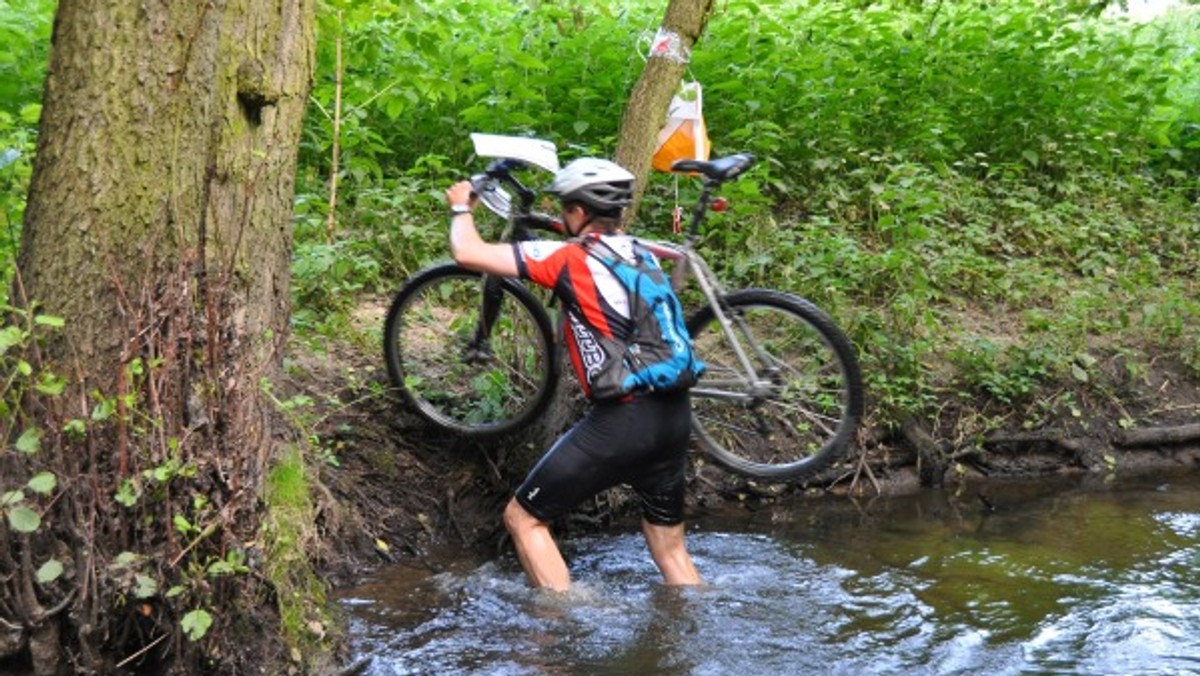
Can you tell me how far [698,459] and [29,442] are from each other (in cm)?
424

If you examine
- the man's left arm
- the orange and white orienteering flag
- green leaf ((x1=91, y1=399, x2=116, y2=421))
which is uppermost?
the orange and white orienteering flag

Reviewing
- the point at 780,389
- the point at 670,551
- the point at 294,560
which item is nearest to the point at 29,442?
the point at 294,560

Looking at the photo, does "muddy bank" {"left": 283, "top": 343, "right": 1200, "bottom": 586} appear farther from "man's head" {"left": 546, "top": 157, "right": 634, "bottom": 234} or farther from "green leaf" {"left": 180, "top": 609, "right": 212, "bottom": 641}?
"green leaf" {"left": 180, "top": 609, "right": 212, "bottom": 641}

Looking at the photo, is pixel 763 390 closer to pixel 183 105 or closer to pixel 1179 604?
pixel 1179 604

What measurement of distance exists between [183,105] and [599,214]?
1.94m

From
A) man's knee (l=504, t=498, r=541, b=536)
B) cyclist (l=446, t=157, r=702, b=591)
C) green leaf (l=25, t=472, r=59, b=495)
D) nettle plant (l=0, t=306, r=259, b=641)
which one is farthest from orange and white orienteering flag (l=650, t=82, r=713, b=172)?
green leaf (l=25, t=472, r=59, b=495)

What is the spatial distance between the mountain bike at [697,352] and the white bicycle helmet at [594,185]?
15.8 inches

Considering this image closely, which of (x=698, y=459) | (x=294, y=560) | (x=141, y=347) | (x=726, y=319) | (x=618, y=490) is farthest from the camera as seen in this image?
(x=698, y=459)

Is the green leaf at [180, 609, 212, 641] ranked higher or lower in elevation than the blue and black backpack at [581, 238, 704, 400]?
lower

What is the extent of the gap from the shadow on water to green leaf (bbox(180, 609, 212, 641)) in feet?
3.72

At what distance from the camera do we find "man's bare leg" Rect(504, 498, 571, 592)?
593 cm

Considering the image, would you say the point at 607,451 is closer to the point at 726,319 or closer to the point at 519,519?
the point at 519,519

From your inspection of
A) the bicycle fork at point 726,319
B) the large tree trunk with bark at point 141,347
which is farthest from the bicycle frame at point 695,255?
Answer: the large tree trunk with bark at point 141,347

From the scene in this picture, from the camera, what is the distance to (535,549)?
5926 millimetres
